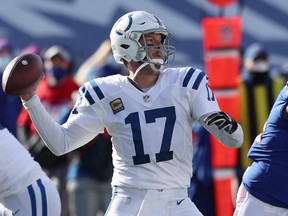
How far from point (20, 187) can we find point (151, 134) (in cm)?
80

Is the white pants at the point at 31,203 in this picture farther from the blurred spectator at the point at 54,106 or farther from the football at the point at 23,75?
the blurred spectator at the point at 54,106

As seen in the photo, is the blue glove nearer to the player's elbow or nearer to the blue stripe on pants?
the player's elbow

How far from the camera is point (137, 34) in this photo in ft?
18.4

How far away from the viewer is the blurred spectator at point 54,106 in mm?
8594

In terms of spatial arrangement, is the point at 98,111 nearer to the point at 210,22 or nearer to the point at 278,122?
the point at 278,122

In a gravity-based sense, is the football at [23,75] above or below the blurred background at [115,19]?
above

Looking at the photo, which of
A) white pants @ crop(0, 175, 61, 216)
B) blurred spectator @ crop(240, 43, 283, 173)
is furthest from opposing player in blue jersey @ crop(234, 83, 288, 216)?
blurred spectator @ crop(240, 43, 283, 173)

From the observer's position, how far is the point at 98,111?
555 cm

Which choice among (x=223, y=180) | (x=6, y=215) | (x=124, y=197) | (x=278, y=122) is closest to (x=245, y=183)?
(x=278, y=122)

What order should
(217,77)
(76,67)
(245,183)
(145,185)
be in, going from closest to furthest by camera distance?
(145,185)
(245,183)
(217,77)
(76,67)

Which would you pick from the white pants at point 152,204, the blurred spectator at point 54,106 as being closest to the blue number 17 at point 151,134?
the white pants at point 152,204

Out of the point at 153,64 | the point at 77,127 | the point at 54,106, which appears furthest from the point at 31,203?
the point at 54,106

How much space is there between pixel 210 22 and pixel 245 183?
9.55 feet

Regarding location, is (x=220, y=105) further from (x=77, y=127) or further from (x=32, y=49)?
(x=77, y=127)
